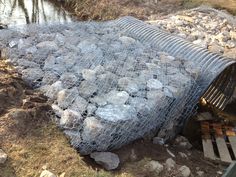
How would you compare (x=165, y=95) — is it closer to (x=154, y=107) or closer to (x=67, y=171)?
(x=154, y=107)

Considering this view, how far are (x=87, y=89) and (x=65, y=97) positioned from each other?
31cm

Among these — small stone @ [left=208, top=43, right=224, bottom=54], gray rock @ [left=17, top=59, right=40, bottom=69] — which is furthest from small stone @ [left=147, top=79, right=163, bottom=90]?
small stone @ [left=208, top=43, right=224, bottom=54]

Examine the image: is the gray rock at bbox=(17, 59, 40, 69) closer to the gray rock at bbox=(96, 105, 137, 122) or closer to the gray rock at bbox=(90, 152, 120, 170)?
the gray rock at bbox=(96, 105, 137, 122)

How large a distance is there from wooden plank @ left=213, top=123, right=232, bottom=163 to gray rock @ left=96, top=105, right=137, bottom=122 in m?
1.35

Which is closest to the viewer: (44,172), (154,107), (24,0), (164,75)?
(44,172)

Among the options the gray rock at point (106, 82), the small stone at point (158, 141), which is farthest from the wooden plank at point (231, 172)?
the gray rock at point (106, 82)

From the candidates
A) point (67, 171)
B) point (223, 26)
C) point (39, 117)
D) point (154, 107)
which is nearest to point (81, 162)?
point (67, 171)

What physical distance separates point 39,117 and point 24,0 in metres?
8.87

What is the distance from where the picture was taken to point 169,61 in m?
6.03

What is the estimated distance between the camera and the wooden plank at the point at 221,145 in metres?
5.40

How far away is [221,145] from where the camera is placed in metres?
5.71

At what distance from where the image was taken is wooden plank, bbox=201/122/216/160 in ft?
18.0

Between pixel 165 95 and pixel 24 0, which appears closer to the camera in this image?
pixel 165 95

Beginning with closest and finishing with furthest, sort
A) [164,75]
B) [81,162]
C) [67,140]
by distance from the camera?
[81,162]
[67,140]
[164,75]
